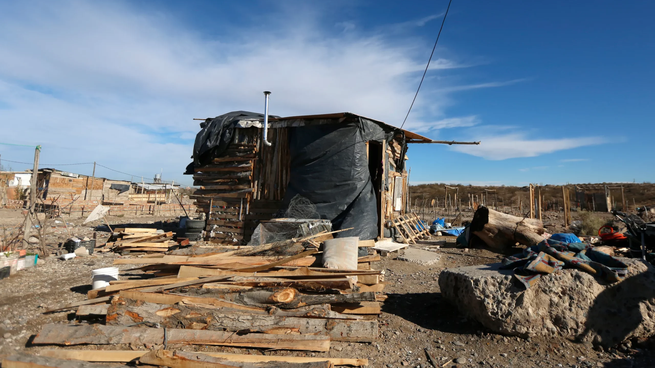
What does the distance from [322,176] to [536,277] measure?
606cm

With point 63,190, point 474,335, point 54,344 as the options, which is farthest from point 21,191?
point 474,335

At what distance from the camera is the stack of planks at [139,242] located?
968cm

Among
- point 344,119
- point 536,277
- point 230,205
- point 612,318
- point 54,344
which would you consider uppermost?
point 344,119

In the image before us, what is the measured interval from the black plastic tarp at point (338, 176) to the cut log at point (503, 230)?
11.0 ft

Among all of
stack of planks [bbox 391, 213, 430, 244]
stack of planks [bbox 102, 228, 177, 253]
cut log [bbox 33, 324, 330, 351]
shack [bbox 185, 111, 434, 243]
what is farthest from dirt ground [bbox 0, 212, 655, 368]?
stack of planks [bbox 391, 213, 430, 244]

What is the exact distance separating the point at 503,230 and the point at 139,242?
10652 millimetres

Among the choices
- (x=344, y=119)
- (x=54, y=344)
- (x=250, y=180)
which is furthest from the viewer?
(x=250, y=180)

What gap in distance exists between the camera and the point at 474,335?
4.07m

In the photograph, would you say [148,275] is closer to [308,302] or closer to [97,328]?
[97,328]

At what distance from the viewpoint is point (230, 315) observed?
403 centimetres

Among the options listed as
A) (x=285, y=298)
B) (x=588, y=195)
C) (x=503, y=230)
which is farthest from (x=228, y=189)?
(x=588, y=195)

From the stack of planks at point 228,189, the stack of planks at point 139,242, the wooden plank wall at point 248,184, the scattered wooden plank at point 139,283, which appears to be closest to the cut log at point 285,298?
the scattered wooden plank at point 139,283

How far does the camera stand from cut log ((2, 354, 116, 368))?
3.15 m

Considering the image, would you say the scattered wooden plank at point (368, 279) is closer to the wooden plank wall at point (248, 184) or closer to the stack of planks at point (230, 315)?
the stack of planks at point (230, 315)
